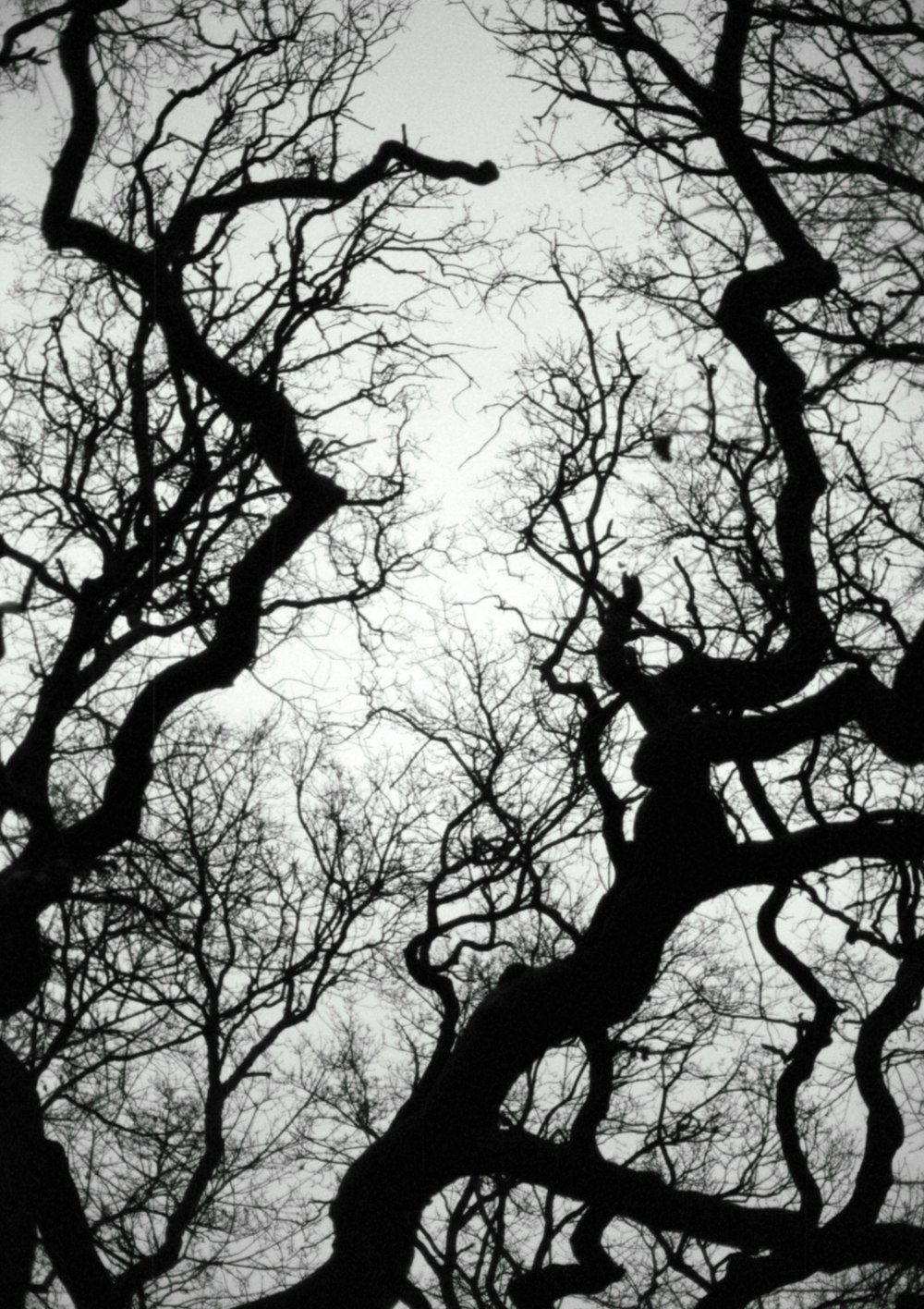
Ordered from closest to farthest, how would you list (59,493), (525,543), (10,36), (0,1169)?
(0,1169) → (10,36) → (59,493) → (525,543)

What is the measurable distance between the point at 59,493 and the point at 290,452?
1674 mm

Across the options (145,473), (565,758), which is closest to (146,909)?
(145,473)

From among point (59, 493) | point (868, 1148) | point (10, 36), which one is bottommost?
point (868, 1148)

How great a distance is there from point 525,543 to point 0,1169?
498 centimetres

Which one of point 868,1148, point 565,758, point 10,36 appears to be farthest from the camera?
point 565,758

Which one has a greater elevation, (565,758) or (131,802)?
(565,758)

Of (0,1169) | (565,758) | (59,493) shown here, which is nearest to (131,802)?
(0,1169)

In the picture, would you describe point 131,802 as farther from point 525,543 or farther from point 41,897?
point 525,543

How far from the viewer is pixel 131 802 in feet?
18.5

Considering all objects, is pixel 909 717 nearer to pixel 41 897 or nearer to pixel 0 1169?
pixel 41 897

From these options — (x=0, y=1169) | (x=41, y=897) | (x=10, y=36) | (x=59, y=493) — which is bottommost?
(x=0, y=1169)

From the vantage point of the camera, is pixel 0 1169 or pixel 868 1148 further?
pixel 868 1148

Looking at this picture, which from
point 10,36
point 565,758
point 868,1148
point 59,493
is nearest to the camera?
point 868,1148

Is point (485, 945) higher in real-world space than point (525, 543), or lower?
lower
